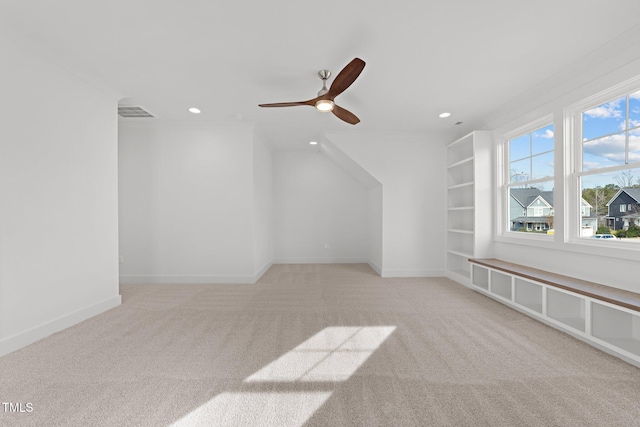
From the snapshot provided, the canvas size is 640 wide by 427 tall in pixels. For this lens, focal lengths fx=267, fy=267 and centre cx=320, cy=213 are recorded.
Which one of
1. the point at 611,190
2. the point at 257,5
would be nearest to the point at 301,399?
the point at 257,5

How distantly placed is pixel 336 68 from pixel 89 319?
374 centimetres

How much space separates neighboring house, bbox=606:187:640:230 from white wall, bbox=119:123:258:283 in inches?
173

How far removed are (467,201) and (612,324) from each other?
2711 mm

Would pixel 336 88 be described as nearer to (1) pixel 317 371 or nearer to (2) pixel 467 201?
(1) pixel 317 371

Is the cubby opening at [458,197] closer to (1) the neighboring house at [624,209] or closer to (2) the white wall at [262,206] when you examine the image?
(1) the neighboring house at [624,209]

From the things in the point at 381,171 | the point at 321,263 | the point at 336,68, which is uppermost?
the point at 336,68

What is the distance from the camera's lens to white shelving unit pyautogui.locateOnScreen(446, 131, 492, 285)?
4.08m

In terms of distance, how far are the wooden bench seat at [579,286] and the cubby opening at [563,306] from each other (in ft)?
0.47

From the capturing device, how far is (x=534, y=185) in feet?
11.4

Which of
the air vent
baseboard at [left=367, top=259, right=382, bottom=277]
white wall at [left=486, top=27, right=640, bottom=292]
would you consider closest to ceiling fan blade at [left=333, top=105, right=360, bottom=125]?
white wall at [left=486, top=27, right=640, bottom=292]

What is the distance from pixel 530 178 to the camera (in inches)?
140

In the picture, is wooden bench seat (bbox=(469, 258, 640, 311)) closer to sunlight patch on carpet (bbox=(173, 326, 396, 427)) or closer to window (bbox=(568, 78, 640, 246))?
window (bbox=(568, 78, 640, 246))

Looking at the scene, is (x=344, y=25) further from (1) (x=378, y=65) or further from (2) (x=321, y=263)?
(2) (x=321, y=263)

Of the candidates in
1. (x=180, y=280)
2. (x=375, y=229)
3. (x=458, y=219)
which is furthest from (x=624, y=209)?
(x=180, y=280)
